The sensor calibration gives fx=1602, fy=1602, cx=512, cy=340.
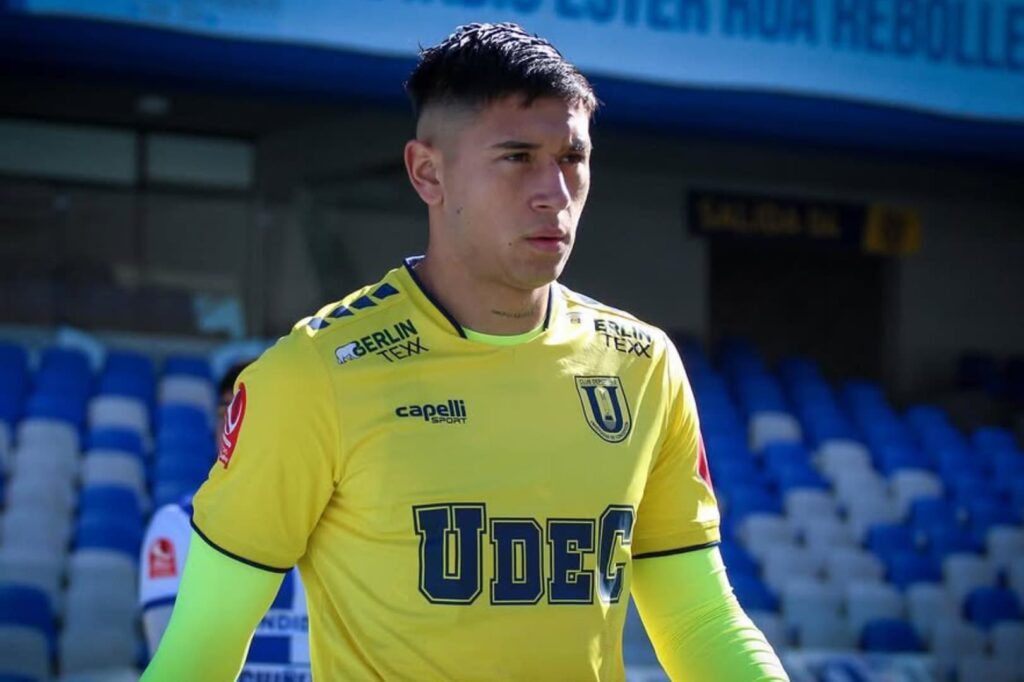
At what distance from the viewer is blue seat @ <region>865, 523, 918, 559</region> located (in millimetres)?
10195

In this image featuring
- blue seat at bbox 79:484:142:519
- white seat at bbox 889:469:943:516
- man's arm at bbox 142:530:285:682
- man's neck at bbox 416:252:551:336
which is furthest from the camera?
white seat at bbox 889:469:943:516

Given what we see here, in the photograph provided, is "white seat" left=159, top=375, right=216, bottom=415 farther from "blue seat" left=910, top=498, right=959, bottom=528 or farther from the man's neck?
the man's neck

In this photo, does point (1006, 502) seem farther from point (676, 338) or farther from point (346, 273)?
point (346, 273)

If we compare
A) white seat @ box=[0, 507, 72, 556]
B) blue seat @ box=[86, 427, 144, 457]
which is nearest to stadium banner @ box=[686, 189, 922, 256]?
blue seat @ box=[86, 427, 144, 457]

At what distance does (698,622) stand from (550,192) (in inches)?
24.1

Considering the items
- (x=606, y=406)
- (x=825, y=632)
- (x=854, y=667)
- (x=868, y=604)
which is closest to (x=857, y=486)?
(x=868, y=604)

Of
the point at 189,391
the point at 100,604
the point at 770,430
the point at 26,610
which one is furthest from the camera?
the point at 770,430

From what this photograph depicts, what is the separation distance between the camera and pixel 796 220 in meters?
14.1

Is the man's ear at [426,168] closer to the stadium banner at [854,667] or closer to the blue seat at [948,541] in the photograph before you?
the stadium banner at [854,667]

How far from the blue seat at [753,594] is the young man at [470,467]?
6753 mm

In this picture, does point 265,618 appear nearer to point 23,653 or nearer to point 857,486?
point 23,653

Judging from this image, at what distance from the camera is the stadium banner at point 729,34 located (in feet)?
29.6

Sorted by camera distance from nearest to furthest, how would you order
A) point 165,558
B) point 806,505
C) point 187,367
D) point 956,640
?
1. point 165,558
2. point 956,640
3. point 806,505
4. point 187,367

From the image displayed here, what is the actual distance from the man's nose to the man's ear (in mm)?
157
